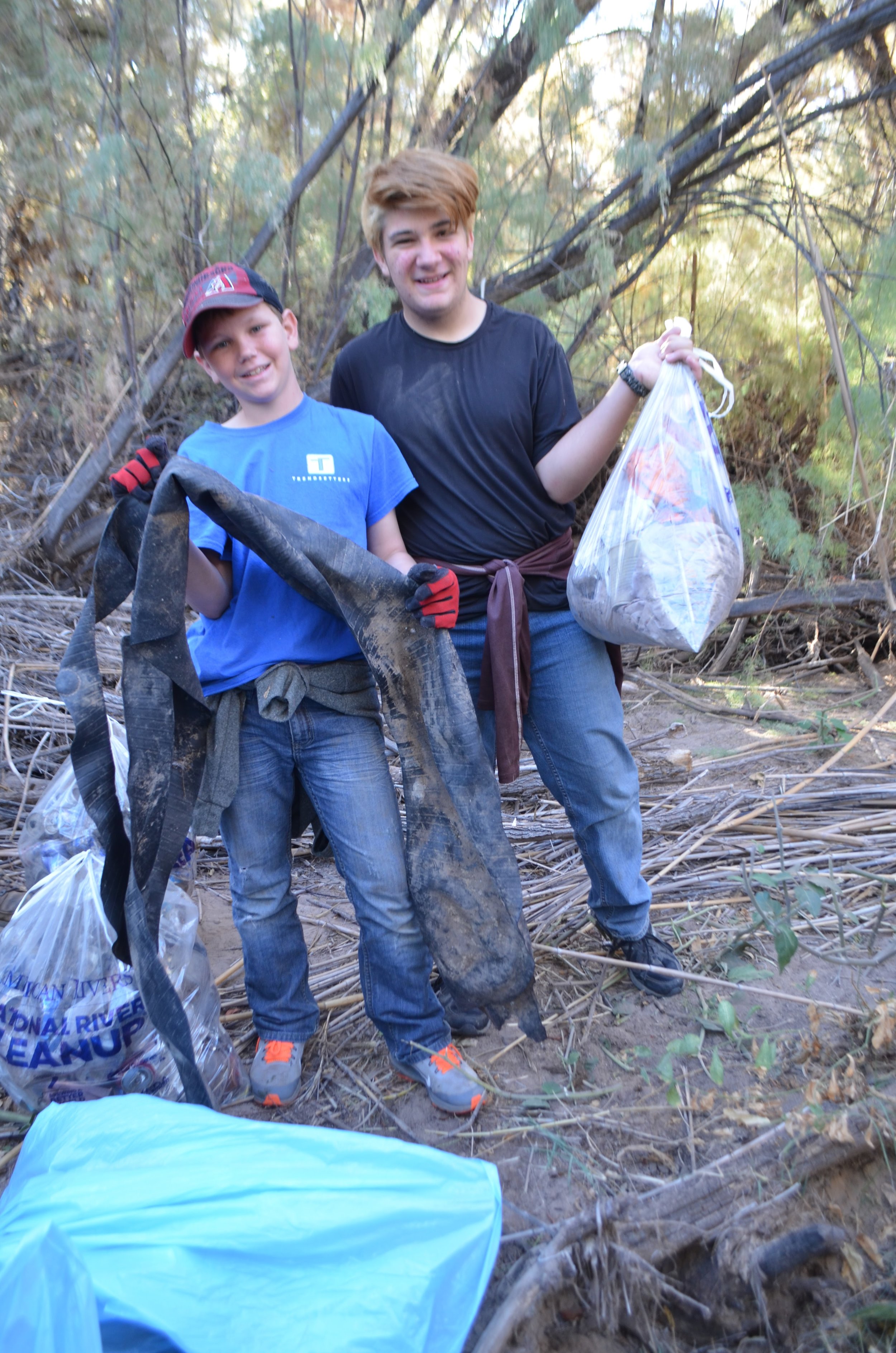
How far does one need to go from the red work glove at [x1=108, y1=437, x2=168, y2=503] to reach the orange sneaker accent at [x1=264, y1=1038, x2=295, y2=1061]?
125cm

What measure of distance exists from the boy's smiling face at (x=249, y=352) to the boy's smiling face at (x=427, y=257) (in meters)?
0.30

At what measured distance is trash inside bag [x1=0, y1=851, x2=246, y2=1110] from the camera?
74.5 inches

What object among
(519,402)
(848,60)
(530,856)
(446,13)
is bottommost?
(530,856)

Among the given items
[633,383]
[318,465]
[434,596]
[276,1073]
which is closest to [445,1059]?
[276,1073]

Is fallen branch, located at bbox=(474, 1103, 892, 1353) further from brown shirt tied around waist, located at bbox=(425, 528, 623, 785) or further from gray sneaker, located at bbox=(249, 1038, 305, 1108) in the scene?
brown shirt tied around waist, located at bbox=(425, 528, 623, 785)

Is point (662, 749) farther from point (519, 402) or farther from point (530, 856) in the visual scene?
point (519, 402)

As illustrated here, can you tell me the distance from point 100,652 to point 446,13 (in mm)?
3187

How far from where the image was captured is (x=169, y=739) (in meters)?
1.83

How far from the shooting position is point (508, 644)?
2.05 meters

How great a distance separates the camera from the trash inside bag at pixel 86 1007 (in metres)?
1.89

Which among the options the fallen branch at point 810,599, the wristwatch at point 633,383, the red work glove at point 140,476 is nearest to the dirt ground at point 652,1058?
the wristwatch at point 633,383

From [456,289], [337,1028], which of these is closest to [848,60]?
[456,289]

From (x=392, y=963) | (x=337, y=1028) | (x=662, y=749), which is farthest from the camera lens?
(x=662, y=749)

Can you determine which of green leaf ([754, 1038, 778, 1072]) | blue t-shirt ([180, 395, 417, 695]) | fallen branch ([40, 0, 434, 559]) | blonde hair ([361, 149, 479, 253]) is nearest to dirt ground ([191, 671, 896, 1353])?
green leaf ([754, 1038, 778, 1072])
